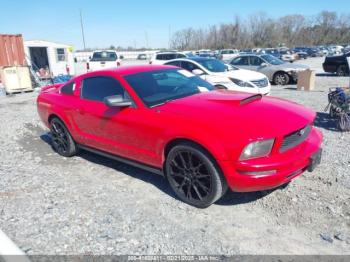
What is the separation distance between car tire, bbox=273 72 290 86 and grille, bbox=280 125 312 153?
11013mm

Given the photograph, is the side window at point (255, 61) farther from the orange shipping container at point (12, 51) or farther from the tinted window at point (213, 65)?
the orange shipping container at point (12, 51)

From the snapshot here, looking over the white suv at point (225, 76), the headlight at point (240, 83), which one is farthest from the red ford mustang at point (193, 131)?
the headlight at point (240, 83)

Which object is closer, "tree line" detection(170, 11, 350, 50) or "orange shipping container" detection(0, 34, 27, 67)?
"orange shipping container" detection(0, 34, 27, 67)

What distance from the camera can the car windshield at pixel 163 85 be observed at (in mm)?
3956

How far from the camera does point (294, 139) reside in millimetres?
3279

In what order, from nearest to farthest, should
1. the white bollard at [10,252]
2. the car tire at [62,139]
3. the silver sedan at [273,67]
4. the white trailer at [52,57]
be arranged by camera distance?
the white bollard at [10,252] → the car tire at [62,139] → the silver sedan at [273,67] → the white trailer at [52,57]

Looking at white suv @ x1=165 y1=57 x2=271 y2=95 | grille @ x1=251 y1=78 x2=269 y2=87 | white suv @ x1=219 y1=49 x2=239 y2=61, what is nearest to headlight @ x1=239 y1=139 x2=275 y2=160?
white suv @ x1=165 y1=57 x2=271 y2=95

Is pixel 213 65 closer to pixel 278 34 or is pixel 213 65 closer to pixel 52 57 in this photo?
pixel 52 57

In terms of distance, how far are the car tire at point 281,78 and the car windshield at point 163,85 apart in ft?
33.2

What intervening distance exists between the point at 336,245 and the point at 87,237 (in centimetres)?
239

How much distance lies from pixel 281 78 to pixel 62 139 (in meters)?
11.0

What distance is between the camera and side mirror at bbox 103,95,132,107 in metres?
3.80

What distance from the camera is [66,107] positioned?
503 cm

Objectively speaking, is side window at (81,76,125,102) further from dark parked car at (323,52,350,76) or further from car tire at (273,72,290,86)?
dark parked car at (323,52,350,76)
